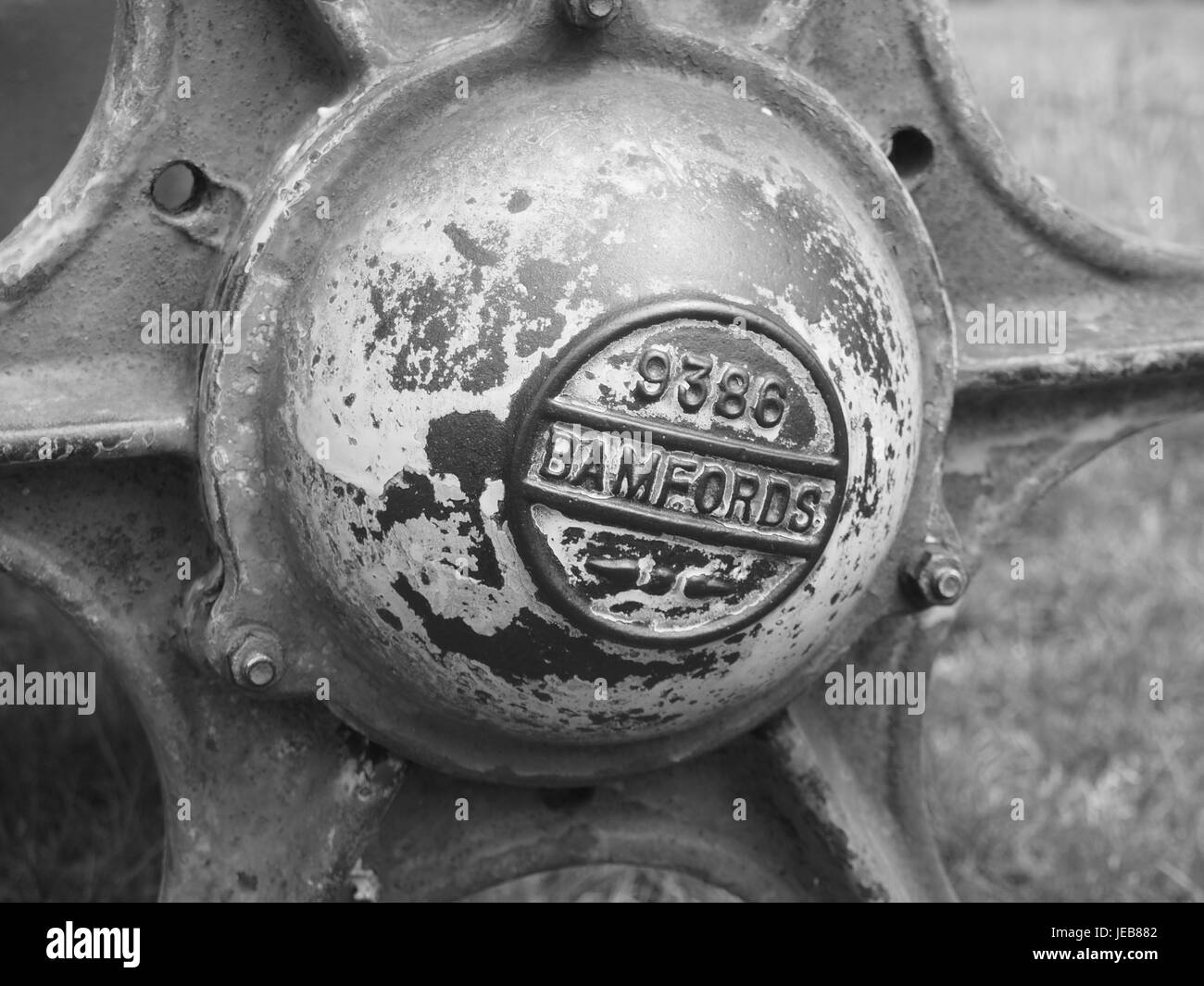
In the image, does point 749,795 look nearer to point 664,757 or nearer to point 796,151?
point 664,757

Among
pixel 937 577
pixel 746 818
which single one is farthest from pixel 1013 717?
pixel 937 577

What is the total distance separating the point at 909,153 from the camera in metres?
1.62

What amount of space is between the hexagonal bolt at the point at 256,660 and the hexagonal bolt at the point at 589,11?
68cm

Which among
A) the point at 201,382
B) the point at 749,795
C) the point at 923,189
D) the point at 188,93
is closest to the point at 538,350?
the point at 201,382

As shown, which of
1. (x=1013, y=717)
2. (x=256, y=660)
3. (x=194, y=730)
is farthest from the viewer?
(x=1013, y=717)

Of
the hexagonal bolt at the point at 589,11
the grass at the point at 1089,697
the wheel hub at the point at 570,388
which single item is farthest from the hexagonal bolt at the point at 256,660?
the grass at the point at 1089,697

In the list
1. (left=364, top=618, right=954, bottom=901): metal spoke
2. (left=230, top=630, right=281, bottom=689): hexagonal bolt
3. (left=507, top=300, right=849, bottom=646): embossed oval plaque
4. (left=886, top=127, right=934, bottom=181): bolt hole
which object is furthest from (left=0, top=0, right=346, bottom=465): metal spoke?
(left=886, top=127, right=934, bottom=181): bolt hole

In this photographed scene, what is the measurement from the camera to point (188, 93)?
1389 mm

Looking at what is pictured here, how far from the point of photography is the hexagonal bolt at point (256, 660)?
137 centimetres

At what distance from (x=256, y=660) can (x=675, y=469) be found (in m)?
0.47

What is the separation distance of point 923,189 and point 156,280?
868 mm

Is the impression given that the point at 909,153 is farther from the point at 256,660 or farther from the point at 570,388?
the point at 256,660

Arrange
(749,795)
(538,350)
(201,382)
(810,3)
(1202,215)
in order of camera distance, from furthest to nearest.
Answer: (1202,215)
(749,795)
(810,3)
(201,382)
(538,350)

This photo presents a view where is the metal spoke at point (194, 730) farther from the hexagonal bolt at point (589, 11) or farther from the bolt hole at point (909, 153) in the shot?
the bolt hole at point (909, 153)
